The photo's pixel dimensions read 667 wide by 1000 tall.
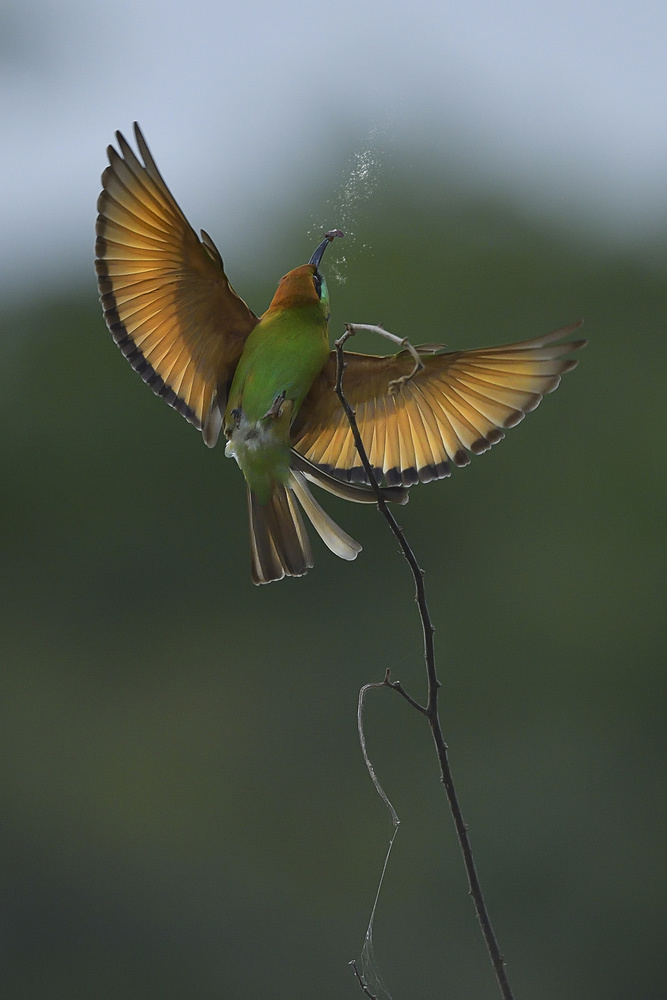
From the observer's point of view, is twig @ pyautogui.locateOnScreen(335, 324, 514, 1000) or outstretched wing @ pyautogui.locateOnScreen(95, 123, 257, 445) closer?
twig @ pyautogui.locateOnScreen(335, 324, 514, 1000)

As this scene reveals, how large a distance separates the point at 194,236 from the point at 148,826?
4871 mm

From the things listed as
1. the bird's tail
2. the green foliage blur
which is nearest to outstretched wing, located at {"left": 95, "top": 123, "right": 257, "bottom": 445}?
the bird's tail

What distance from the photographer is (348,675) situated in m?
6.20

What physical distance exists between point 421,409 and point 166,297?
0.37 meters

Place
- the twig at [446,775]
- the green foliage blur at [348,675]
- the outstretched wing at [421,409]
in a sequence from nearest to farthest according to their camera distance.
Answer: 1. the twig at [446,775]
2. the outstretched wing at [421,409]
3. the green foliage blur at [348,675]

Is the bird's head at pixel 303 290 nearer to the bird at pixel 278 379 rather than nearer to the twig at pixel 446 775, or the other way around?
the bird at pixel 278 379

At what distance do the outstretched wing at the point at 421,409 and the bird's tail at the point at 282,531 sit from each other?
2.1 inches

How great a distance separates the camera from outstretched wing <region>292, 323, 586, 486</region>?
1.46 meters

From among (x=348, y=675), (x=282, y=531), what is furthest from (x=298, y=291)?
(x=348, y=675)

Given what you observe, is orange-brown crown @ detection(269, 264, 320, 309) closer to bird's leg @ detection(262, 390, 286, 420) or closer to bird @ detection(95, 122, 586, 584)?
bird @ detection(95, 122, 586, 584)

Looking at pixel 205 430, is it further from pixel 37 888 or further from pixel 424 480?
pixel 37 888

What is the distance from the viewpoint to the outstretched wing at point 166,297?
1499 millimetres

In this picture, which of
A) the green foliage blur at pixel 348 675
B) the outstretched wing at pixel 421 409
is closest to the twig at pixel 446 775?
the outstretched wing at pixel 421 409

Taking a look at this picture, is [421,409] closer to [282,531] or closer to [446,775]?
[282,531]
